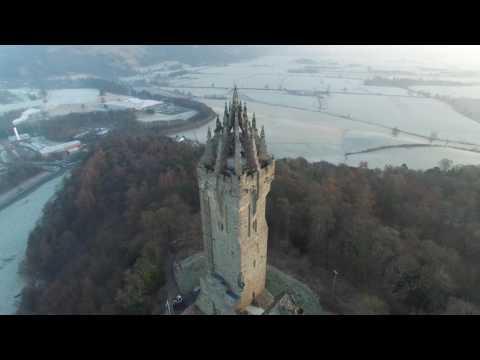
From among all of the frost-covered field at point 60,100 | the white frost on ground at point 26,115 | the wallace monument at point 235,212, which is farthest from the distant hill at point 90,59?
the wallace monument at point 235,212

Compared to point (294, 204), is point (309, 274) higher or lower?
lower

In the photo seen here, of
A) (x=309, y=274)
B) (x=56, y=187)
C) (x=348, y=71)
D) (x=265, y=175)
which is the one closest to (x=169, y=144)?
(x=56, y=187)

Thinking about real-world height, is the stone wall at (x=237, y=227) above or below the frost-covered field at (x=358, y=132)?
above

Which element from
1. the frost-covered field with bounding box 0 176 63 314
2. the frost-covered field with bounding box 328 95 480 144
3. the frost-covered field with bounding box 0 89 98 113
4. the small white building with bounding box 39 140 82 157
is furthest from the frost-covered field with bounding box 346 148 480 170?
the frost-covered field with bounding box 0 89 98 113

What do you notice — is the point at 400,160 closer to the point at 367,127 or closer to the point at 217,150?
the point at 367,127

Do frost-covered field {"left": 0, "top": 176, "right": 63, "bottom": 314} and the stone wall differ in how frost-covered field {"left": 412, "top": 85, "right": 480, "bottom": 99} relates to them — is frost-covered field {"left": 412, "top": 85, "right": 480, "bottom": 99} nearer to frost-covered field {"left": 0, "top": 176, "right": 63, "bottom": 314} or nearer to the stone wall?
the stone wall

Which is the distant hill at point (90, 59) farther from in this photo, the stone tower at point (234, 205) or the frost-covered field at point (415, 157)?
the stone tower at point (234, 205)
